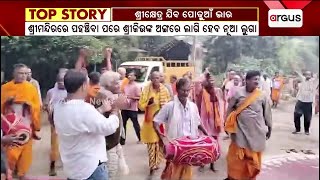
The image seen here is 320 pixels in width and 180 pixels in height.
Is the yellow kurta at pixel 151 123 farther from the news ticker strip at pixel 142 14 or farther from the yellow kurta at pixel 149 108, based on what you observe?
the news ticker strip at pixel 142 14

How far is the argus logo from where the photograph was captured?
9.68ft

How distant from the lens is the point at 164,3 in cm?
294

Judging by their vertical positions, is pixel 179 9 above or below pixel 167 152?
above

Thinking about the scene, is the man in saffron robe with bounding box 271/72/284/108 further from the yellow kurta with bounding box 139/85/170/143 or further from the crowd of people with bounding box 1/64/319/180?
the yellow kurta with bounding box 139/85/170/143

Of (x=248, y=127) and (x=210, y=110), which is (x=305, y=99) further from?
(x=210, y=110)

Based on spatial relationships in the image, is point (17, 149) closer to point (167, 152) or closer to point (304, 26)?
point (167, 152)

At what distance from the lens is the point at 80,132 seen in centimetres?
298

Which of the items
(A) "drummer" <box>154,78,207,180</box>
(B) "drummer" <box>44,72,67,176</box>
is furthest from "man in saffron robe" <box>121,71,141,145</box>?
(B) "drummer" <box>44,72,67,176</box>

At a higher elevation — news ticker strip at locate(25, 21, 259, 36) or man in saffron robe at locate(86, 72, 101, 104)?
news ticker strip at locate(25, 21, 259, 36)

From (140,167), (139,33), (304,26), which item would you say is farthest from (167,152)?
(304,26)

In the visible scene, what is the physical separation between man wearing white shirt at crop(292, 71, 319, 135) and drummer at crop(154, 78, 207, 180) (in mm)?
580

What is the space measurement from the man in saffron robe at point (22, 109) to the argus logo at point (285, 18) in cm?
150

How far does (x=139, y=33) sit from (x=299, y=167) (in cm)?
130

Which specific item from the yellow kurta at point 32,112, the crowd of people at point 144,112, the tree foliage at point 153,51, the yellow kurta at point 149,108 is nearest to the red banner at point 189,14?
the tree foliage at point 153,51
